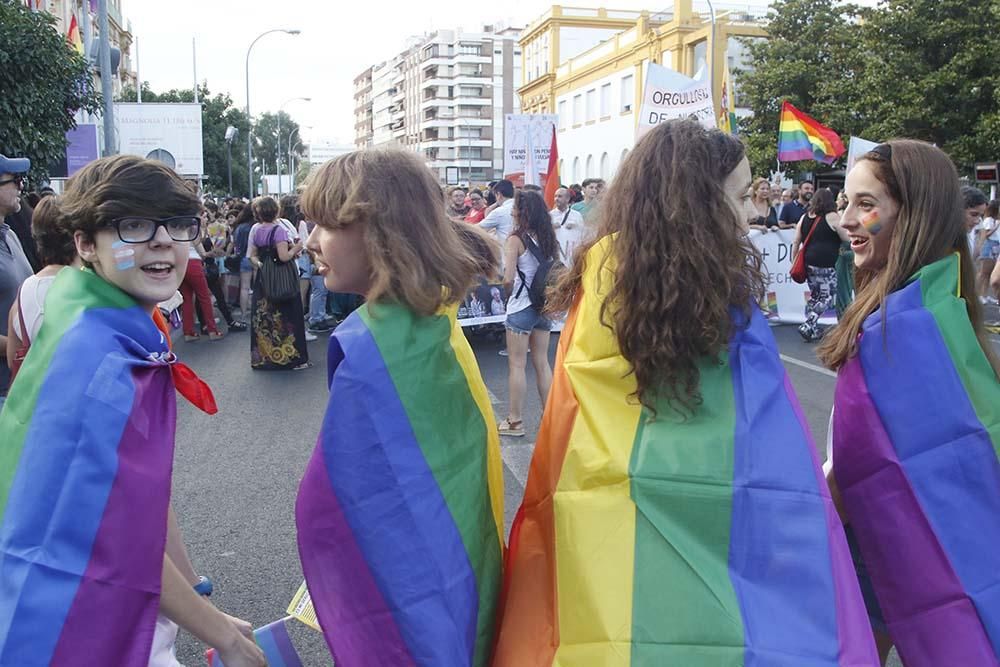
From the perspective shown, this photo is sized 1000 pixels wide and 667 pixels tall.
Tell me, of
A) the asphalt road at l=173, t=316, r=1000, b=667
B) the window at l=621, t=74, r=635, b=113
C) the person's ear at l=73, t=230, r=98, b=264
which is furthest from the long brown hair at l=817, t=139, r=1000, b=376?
the window at l=621, t=74, r=635, b=113

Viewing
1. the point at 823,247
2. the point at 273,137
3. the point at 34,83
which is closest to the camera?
the point at 823,247

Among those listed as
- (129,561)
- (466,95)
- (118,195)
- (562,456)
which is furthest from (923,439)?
(466,95)

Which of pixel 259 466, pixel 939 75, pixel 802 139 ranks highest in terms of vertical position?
pixel 939 75

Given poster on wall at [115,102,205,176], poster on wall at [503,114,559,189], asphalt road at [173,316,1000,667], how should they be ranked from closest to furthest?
1. asphalt road at [173,316,1000,667]
2. poster on wall at [503,114,559,189]
3. poster on wall at [115,102,205,176]

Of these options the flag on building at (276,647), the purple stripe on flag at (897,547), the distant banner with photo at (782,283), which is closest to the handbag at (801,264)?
the distant banner with photo at (782,283)

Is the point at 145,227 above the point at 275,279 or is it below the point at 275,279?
above

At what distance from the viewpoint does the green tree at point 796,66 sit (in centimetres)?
3180

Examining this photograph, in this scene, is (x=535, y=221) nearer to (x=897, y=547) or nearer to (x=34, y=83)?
(x=897, y=547)

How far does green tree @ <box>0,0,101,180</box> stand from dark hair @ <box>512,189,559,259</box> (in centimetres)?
684

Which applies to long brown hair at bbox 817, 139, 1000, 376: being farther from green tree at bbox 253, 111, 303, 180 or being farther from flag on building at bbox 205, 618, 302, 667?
green tree at bbox 253, 111, 303, 180

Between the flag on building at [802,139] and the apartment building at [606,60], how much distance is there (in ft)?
66.2

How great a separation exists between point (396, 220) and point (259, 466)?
14.5ft

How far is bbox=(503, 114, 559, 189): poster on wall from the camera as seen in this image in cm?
1717

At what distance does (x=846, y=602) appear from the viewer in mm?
1866
